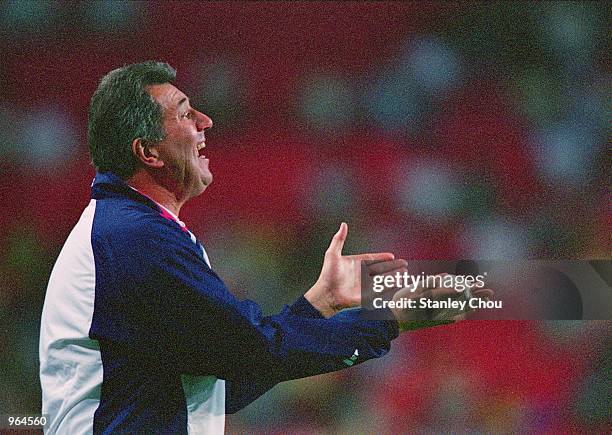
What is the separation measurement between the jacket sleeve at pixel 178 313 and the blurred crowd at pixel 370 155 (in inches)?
18.4

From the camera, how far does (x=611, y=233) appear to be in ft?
4.75

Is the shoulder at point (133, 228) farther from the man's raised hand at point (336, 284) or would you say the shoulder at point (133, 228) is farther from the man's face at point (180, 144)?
the man's raised hand at point (336, 284)

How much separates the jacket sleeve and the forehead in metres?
0.25

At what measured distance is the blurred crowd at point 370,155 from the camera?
1.43 metres

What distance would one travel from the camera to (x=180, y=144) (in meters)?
1.16

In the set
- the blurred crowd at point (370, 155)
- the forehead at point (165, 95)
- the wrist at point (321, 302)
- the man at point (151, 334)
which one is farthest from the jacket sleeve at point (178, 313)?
the blurred crowd at point (370, 155)

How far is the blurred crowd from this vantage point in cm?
143

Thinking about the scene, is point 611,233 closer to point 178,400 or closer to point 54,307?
point 178,400

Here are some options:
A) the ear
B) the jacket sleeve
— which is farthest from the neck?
the jacket sleeve

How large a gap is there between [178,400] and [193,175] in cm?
36

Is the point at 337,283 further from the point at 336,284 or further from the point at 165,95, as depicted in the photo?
the point at 165,95

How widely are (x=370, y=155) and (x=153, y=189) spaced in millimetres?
488

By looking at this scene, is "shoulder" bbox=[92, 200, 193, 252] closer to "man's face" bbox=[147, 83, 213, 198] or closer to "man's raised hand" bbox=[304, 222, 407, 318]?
"man's face" bbox=[147, 83, 213, 198]

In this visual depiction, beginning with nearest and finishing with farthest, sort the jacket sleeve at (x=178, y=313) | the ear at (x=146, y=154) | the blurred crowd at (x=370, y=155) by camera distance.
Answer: the jacket sleeve at (x=178, y=313) → the ear at (x=146, y=154) → the blurred crowd at (x=370, y=155)
